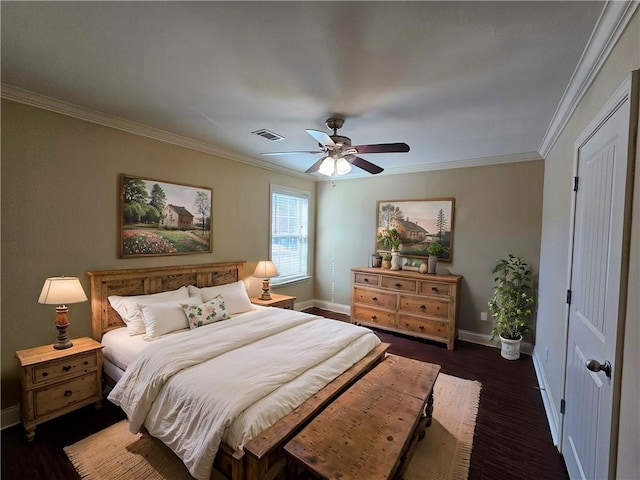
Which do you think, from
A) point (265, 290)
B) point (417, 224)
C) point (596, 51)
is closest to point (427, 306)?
point (417, 224)

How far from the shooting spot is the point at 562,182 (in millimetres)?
2469

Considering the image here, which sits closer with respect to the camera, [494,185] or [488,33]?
[488,33]

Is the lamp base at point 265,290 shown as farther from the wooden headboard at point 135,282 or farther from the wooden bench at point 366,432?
the wooden bench at point 366,432

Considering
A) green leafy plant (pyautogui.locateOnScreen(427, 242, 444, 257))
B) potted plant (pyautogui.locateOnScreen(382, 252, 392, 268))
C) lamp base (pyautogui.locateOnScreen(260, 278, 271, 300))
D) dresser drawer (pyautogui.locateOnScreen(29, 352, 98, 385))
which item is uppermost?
green leafy plant (pyautogui.locateOnScreen(427, 242, 444, 257))

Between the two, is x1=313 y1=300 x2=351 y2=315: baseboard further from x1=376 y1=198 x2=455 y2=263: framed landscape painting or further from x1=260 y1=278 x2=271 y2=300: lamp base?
x1=260 y1=278 x2=271 y2=300: lamp base

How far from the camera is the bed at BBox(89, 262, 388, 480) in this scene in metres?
1.53

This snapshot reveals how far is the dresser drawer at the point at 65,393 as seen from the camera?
6.99 feet

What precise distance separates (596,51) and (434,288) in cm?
297

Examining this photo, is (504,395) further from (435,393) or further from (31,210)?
(31,210)

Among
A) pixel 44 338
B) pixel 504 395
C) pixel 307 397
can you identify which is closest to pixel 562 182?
pixel 504 395

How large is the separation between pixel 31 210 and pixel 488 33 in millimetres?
3414

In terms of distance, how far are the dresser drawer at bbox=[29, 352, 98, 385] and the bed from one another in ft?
0.56

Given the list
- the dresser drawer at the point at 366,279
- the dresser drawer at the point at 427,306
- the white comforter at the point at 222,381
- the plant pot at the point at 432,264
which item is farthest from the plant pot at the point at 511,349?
the white comforter at the point at 222,381

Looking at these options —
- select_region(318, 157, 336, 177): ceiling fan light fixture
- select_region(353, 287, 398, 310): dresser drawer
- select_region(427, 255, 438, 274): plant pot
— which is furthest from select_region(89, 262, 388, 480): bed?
select_region(427, 255, 438, 274): plant pot
